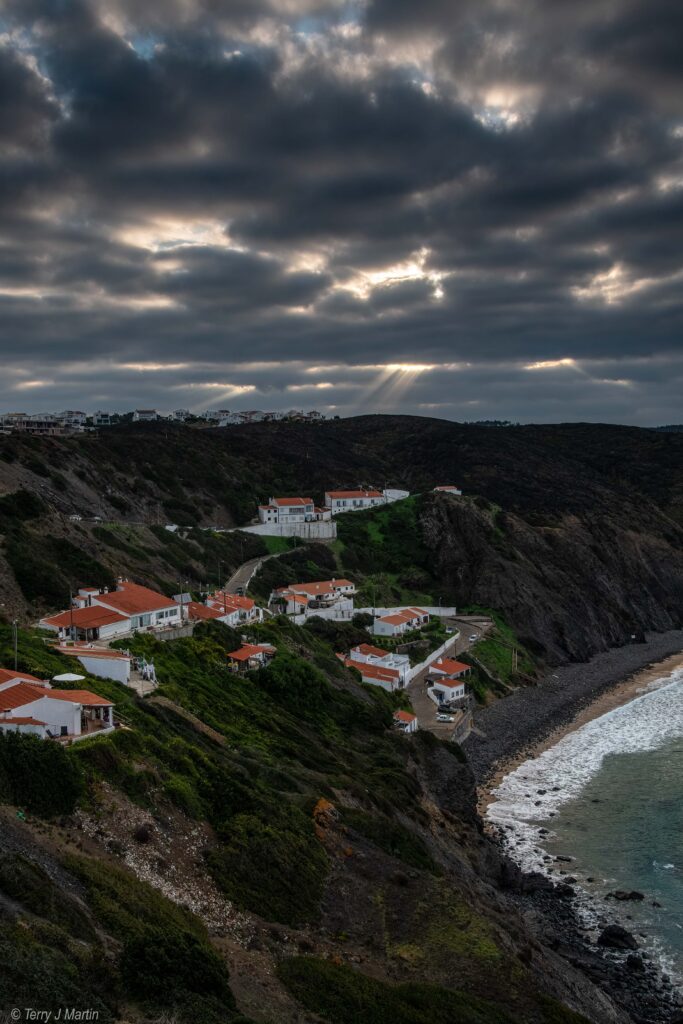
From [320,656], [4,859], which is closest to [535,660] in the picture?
[320,656]

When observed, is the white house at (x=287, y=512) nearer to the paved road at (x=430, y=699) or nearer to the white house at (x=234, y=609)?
the paved road at (x=430, y=699)

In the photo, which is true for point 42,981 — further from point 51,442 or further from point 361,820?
point 51,442

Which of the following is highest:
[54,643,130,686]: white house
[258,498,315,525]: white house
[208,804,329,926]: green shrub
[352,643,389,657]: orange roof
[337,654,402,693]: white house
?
[258,498,315,525]: white house

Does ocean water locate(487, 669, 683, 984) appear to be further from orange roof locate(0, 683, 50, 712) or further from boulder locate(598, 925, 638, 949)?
orange roof locate(0, 683, 50, 712)

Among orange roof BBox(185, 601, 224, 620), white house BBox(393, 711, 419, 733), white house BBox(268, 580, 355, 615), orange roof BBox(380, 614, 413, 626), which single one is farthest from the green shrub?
orange roof BBox(380, 614, 413, 626)

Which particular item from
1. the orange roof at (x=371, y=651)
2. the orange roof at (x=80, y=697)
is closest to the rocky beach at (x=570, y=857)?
the orange roof at (x=371, y=651)

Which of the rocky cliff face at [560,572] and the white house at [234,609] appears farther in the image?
the rocky cliff face at [560,572]
